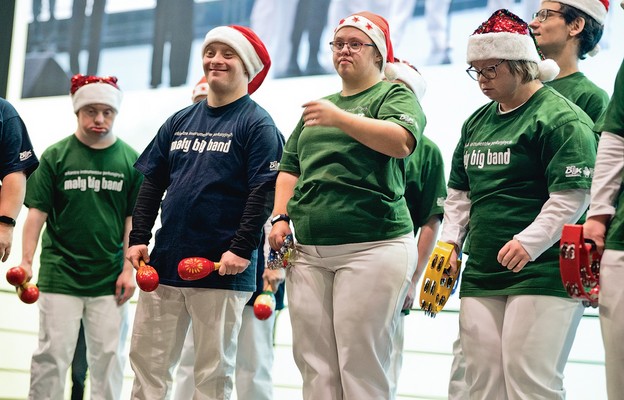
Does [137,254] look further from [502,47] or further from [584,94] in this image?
[584,94]

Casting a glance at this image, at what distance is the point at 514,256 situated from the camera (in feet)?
8.18

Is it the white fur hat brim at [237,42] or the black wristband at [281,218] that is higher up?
the white fur hat brim at [237,42]

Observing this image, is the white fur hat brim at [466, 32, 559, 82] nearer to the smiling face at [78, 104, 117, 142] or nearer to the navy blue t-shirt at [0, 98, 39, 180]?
the navy blue t-shirt at [0, 98, 39, 180]

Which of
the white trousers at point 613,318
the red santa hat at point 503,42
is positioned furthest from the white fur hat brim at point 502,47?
the white trousers at point 613,318

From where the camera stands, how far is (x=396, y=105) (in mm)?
2695

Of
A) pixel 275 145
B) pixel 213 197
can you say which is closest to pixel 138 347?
pixel 213 197

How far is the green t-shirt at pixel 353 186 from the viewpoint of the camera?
264 cm

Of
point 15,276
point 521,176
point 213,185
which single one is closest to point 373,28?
point 521,176

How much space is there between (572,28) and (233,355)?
A: 1.72 meters

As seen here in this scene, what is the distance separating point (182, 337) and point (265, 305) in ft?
1.18

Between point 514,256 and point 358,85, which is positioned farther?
point 358,85

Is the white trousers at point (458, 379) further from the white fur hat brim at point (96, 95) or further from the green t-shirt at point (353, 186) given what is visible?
the white fur hat brim at point (96, 95)

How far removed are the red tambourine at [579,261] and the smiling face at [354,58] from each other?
1.00 m

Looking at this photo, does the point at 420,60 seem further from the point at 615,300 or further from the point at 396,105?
the point at 615,300
